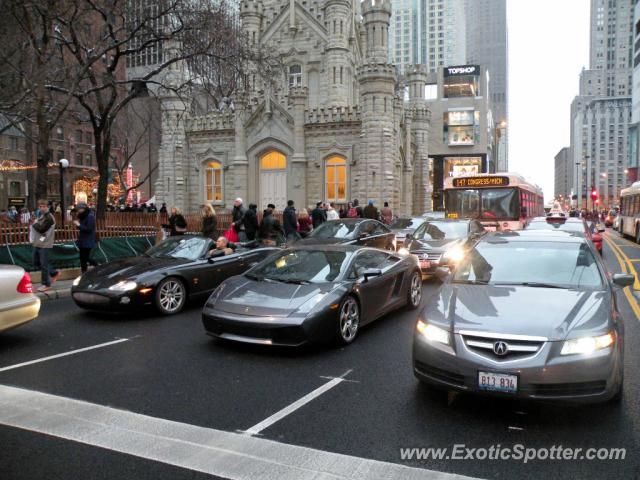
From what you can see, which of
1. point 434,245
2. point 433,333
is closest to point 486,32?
point 434,245

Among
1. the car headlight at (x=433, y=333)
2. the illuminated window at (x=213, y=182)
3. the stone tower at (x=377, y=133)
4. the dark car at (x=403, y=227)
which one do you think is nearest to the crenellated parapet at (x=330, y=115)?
the stone tower at (x=377, y=133)

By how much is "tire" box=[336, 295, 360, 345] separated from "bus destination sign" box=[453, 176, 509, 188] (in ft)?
42.0

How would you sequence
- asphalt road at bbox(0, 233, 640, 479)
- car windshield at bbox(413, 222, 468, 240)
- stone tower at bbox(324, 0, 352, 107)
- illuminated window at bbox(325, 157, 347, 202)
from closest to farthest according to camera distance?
1. asphalt road at bbox(0, 233, 640, 479)
2. car windshield at bbox(413, 222, 468, 240)
3. illuminated window at bbox(325, 157, 347, 202)
4. stone tower at bbox(324, 0, 352, 107)

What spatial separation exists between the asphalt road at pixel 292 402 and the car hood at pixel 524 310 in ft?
2.67

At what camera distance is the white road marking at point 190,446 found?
3629 millimetres

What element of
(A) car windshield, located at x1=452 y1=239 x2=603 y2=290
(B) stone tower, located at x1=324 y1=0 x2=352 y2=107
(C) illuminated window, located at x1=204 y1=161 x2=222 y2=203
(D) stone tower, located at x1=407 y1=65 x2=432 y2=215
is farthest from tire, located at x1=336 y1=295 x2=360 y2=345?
(D) stone tower, located at x1=407 y1=65 x2=432 y2=215

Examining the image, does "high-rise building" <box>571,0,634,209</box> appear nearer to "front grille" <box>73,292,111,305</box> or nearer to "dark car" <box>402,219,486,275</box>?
"dark car" <box>402,219,486,275</box>

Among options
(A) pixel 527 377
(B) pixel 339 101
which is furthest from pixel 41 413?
(B) pixel 339 101

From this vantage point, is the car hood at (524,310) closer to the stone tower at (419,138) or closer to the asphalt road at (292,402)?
the asphalt road at (292,402)

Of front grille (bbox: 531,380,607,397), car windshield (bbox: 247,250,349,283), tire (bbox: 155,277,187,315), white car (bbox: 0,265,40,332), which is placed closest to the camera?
front grille (bbox: 531,380,607,397)

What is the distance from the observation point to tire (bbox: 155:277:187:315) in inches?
345

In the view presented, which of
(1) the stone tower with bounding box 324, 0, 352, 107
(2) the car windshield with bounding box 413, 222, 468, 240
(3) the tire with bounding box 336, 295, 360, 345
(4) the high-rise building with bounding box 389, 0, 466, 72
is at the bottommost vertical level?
(3) the tire with bounding box 336, 295, 360, 345

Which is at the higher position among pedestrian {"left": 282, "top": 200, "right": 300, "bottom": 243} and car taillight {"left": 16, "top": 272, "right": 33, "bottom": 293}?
pedestrian {"left": 282, "top": 200, "right": 300, "bottom": 243}

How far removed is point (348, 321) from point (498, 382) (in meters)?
3.02
